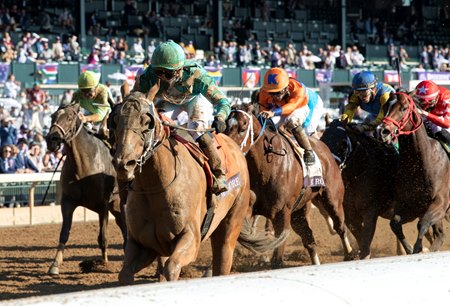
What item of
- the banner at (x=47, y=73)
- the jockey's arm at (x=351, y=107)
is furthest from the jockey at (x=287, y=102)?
the banner at (x=47, y=73)

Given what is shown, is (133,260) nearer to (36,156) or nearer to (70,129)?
(70,129)

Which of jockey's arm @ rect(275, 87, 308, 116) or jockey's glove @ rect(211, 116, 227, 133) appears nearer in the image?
jockey's glove @ rect(211, 116, 227, 133)

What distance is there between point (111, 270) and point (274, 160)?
1908 mm

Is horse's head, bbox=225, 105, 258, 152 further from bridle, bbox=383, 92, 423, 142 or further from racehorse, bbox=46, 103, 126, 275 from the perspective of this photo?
racehorse, bbox=46, 103, 126, 275

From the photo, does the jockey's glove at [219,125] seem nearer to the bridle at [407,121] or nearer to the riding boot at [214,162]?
the riding boot at [214,162]

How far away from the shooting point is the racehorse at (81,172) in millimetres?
9195

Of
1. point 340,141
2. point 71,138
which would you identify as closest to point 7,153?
point 71,138

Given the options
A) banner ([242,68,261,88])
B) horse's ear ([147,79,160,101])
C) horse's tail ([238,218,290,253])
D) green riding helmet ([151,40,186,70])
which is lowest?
banner ([242,68,261,88])

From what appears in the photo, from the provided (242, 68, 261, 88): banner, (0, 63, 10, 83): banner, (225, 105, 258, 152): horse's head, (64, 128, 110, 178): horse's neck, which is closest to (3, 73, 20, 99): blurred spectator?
(0, 63, 10, 83): banner

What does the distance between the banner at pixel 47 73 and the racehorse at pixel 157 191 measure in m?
15.5

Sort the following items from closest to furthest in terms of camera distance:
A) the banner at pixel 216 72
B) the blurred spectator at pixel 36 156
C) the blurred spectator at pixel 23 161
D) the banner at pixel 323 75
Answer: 1. the blurred spectator at pixel 23 161
2. the blurred spectator at pixel 36 156
3. the banner at pixel 216 72
4. the banner at pixel 323 75

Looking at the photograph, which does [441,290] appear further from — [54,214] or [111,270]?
[54,214]

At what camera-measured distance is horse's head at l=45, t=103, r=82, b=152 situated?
29.9 ft

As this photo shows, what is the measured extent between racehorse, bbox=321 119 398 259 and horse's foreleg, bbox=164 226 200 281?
10.7 feet
